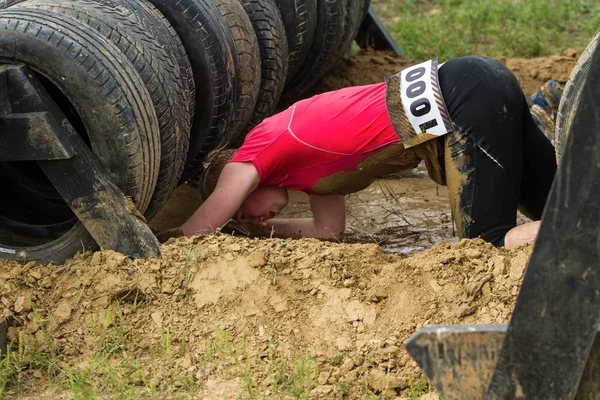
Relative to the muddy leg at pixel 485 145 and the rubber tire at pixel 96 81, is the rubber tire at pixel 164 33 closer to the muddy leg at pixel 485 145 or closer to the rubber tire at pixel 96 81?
the rubber tire at pixel 96 81

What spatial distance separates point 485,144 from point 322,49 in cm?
305

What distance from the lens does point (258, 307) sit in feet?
11.1

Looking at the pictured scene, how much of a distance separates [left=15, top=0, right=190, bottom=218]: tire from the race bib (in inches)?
37.5

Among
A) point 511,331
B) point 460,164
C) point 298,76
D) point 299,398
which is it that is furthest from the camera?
point 298,76

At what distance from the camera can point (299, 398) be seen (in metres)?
2.89

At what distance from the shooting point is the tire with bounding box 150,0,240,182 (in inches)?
171

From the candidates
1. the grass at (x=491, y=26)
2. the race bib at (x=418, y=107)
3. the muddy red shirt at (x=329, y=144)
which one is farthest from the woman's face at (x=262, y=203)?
the grass at (x=491, y=26)

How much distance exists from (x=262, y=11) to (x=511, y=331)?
364 cm

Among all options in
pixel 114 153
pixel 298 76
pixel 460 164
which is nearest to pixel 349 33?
pixel 298 76

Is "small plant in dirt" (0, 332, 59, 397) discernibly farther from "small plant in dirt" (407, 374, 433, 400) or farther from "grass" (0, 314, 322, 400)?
"small plant in dirt" (407, 374, 433, 400)

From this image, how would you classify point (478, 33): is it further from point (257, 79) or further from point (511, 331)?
point (511, 331)

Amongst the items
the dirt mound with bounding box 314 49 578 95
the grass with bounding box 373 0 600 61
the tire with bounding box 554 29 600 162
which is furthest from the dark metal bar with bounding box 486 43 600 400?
the grass with bounding box 373 0 600 61

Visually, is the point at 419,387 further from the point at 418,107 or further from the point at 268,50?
the point at 268,50

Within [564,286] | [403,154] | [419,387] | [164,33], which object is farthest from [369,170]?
[564,286]
